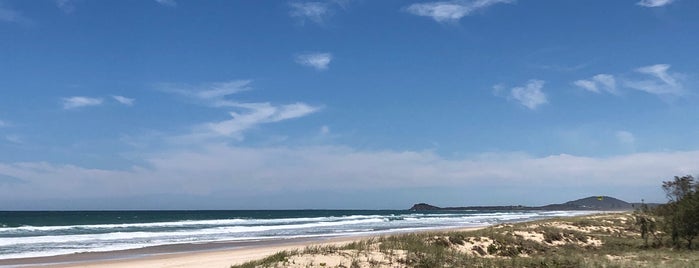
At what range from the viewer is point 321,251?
675 inches

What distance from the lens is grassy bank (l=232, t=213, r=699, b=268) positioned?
1627 cm

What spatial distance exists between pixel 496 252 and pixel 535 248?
260 cm

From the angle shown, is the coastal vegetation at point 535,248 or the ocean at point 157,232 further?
the ocean at point 157,232

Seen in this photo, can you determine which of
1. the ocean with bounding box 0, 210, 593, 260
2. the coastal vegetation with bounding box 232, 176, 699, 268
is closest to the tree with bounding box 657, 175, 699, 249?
the coastal vegetation with bounding box 232, 176, 699, 268

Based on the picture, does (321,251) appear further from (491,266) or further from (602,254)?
(602,254)

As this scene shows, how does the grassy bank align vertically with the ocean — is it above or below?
below

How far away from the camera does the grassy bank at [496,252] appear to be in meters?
16.3

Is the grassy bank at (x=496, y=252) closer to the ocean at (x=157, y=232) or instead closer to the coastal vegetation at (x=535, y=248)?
the coastal vegetation at (x=535, y=248)

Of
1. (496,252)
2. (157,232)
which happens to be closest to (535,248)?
(496,252)

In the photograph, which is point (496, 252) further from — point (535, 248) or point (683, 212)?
point (683, 212)

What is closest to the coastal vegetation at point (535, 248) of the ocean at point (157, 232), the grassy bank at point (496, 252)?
the grassy bank at point (496, 252)

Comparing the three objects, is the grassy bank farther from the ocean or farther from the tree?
the ocean

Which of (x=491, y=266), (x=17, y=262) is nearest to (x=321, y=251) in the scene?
(x=491, y=266)

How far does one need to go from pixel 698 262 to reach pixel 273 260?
42.0 ft
